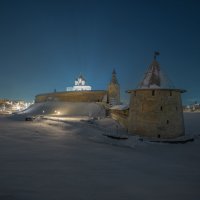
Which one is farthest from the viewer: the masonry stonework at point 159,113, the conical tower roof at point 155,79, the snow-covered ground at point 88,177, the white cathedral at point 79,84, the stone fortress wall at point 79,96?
the white cathedral at point 79,84

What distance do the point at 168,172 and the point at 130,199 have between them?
2.97 meters

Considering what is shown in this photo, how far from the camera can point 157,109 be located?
15.2 m

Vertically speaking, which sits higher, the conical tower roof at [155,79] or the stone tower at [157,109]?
the conical tower roof at [155,79]

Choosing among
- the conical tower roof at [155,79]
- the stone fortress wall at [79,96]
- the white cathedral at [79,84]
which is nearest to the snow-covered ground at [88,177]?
the conical tower roof at [155,79]

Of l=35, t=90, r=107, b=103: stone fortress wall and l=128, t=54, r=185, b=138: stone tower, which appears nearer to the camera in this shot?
l=128, t=54, r=185, b=138: stone tower

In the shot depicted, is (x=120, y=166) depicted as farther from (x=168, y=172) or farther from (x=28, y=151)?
(x=28, y=151)

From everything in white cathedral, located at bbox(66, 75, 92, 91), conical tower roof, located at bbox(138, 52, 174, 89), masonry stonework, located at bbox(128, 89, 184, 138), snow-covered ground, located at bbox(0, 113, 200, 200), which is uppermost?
white cathedral, located at bbox(66, 75, 92, 91)

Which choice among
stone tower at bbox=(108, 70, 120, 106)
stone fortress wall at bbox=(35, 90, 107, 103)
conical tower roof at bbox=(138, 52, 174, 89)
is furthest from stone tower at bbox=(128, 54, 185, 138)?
stone tower at bbox=(108, 70, 120, 106)

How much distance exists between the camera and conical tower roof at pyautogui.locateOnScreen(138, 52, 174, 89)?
15.7 m

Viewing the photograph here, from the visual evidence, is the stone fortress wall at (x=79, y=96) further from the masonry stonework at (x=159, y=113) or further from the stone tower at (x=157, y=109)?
the masonry stonework at (x=159, y=113)

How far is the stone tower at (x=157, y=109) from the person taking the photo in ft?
49.9

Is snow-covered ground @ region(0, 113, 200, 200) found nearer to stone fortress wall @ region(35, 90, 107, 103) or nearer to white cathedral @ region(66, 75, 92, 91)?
stone fortress wall @ region(35, 90, 107, 103)

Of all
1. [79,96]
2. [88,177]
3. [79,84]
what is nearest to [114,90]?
[79,96]

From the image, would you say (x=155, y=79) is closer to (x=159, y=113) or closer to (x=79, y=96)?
(x=159, y=113)
